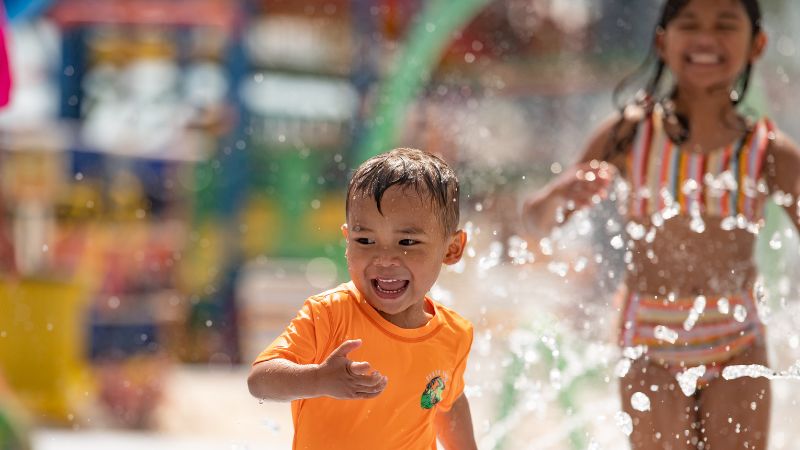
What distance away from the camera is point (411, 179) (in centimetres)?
180

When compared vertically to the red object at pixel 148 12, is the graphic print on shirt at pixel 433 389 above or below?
below

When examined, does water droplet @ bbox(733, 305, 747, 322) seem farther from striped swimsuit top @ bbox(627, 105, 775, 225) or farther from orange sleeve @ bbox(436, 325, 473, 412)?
orange sleeve @ bbox(436, 325, 473, 412)

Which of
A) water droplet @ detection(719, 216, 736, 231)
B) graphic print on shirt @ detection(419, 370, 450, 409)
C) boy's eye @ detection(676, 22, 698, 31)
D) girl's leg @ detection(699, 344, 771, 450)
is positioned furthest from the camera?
boy's eye @ detection(676, 22, 698, 31)

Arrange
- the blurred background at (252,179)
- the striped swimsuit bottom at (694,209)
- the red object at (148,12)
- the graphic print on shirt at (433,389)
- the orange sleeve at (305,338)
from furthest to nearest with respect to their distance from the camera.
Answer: the red object at (148,12) < the blurred background at (252,179) < the striped swimsuit bottom at (694,209) < the graphic print on shirt at (433,389) < the orange sleeve at (305,338)

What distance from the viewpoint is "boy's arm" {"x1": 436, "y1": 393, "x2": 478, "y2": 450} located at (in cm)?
202

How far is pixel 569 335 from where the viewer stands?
3.54m

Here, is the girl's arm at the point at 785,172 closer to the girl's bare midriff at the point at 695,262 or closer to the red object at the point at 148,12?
the girl's bare midriff at the point at 695,262

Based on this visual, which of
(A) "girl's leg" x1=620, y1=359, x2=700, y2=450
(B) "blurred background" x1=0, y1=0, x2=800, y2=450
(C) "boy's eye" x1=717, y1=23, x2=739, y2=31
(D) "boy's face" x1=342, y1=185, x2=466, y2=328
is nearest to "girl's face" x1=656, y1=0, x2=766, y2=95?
(C) "boy's eye" x1=717, y1=23, x2=739, y2=31

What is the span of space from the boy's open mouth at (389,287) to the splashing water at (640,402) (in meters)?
1.08

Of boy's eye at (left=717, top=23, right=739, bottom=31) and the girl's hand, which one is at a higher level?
boy's eye at (left=717, top=23, right=739, bottom=31)

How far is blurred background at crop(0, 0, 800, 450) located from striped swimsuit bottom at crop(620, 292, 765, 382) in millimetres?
706

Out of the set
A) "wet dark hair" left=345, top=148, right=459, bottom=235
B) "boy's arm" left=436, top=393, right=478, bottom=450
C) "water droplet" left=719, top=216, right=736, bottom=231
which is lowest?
"boy's arm" left=436, top=393, right=478, bottom=450

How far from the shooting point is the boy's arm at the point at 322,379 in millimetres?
1612

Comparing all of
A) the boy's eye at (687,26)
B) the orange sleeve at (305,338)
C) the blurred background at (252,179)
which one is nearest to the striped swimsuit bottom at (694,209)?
the boy's eye at (687,26)
